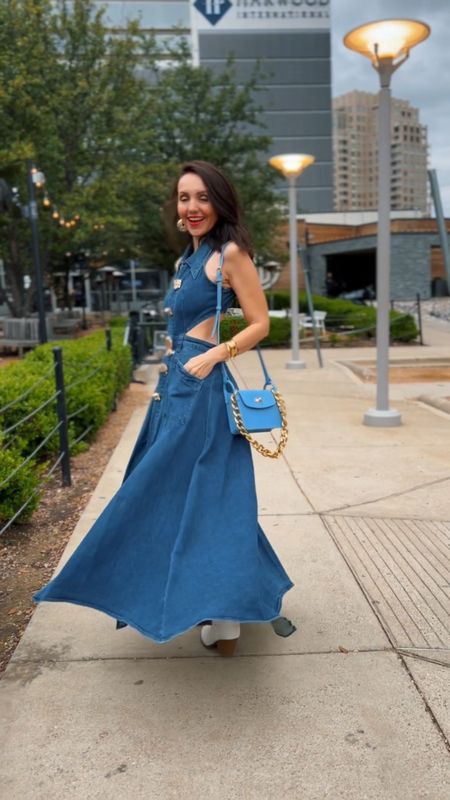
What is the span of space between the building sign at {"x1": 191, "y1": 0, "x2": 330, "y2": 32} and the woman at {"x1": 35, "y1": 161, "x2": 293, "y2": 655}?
5708 centimetres

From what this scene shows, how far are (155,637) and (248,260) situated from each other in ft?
4.44

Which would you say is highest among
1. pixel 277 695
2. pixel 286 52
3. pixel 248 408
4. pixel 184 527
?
pixel 286 52

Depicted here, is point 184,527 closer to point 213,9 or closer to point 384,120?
point 384,120

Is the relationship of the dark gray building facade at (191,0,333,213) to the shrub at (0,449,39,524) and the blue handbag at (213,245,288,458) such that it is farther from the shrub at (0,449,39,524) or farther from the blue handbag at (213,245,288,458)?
the blue handbag at (213,245,288,458)

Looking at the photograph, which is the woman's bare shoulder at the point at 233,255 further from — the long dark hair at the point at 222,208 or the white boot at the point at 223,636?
the white boot at the point at 223,636

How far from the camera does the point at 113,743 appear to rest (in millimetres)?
2145

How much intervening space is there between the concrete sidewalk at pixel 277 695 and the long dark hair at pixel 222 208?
161cm

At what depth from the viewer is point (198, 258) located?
2521 mm

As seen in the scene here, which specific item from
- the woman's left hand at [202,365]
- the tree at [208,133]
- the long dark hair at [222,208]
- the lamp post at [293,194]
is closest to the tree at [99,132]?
the tree at [208,133]

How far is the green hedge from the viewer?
4.09 m

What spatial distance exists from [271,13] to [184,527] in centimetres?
5956

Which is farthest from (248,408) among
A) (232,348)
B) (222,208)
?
(222,208)

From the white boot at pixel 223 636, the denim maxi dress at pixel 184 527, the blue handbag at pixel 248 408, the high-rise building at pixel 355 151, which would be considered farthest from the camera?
the high-rise building at pixel 355 151

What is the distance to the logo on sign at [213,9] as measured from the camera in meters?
52.0
